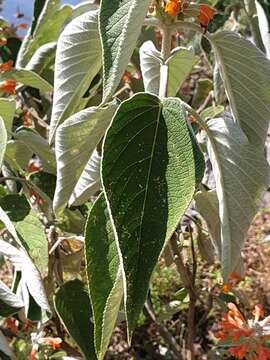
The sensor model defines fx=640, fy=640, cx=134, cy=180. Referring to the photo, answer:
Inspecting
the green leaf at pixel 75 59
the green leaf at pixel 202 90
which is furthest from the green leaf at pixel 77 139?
the green leaf at pixel 202 90

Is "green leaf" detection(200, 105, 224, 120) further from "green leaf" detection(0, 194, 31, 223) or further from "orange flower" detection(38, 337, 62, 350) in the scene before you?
"orange flower" detection(38, 337, 62, 350)

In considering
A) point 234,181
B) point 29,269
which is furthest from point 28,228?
point 234,181

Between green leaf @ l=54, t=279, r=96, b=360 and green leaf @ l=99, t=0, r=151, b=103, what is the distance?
0.53 metres

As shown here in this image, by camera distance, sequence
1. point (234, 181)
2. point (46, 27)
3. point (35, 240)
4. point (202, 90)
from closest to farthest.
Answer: point (234, 181) → point (35, 240) → point (46, 27) → point (202, 90)

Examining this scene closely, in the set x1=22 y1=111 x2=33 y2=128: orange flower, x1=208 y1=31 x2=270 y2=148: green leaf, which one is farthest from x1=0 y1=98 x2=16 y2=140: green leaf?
x1=22 y1=111 x2=33 y2=128: orange flower

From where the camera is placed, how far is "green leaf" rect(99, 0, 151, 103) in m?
0.60

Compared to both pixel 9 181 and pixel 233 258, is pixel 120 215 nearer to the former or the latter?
pixel 233 258

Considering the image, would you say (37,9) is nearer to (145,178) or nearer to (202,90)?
(145,178)

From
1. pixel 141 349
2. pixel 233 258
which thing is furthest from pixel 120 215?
pixel 141 349

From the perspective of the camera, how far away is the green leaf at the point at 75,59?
0.77 m

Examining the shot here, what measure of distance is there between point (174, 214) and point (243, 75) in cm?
26

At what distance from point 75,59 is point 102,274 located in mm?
284

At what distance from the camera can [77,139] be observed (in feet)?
2.45

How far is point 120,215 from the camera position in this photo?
22.6 inches
